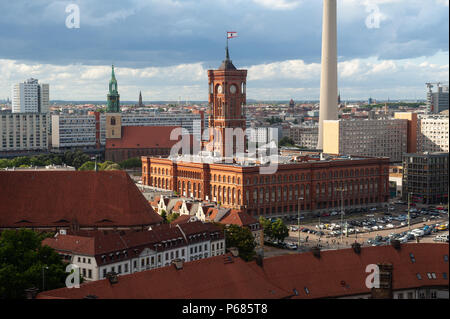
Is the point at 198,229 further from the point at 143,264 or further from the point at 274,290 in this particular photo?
the point at 274,290

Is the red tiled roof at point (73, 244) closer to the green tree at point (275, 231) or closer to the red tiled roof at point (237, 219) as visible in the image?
the red tiled roof at point (237, 219)

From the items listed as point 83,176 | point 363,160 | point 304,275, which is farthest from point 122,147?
point 304,275

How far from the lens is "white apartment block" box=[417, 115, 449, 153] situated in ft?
566

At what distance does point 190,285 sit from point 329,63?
126 metres

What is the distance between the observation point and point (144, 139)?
184000mm

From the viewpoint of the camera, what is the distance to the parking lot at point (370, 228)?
87688 mm

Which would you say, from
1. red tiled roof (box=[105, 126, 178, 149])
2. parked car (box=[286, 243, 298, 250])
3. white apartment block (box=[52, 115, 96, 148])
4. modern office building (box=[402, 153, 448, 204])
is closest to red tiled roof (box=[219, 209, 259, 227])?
parked car (box=[286, 243, 298, 250])

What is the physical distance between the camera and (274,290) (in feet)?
153

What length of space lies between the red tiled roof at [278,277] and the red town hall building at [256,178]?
52.4 meters

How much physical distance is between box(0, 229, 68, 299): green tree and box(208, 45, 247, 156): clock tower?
63.5m

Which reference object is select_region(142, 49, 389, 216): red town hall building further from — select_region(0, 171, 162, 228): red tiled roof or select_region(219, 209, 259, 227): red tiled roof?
select_region(0, 171, 162, 228): red tiled roof

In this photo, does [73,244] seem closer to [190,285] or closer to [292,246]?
[190,285]

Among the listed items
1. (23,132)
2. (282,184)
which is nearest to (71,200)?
(282,184)
